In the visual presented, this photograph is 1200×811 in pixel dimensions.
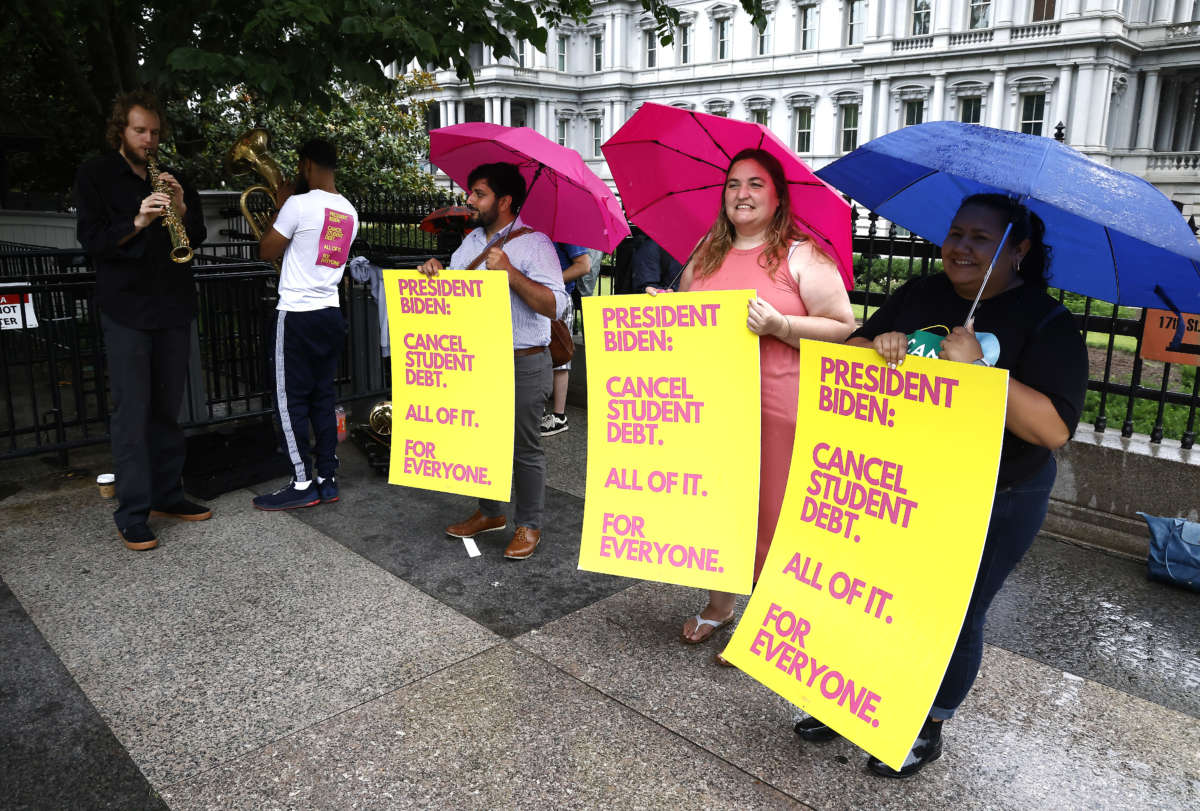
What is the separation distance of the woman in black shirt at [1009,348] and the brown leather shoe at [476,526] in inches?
113

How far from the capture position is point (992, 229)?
2631mm

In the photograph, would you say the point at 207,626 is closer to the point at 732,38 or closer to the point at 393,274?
the point at 393,274

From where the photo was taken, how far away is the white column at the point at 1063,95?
43875 mm

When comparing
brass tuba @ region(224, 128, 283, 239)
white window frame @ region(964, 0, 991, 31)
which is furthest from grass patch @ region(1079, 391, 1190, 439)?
white window frame @ region(964, 0, 991, 31)

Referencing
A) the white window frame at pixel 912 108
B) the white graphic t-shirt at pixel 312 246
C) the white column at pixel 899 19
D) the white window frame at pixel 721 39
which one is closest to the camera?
the white graphic t-shirt at pixel 312 246

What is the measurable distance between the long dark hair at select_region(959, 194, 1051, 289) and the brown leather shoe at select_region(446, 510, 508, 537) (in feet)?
10.8

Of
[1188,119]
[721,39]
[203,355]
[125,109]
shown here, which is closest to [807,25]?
[721,39]

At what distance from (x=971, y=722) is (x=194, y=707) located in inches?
114

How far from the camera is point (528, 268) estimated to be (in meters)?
4.61

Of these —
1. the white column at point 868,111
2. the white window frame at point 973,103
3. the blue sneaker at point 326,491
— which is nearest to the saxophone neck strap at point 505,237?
the blue sneaker at point 326,491

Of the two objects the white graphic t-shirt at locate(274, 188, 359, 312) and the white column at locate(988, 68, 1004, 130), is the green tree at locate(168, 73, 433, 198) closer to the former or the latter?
the white graphic t-shirt at locate(274, 188, 359, 312)

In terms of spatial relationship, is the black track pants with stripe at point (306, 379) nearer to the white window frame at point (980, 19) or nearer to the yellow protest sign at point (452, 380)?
the yellow protest sign at point (452, 380)

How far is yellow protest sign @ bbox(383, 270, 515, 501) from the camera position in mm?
4617

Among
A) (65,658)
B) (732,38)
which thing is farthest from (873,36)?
(65,658)
